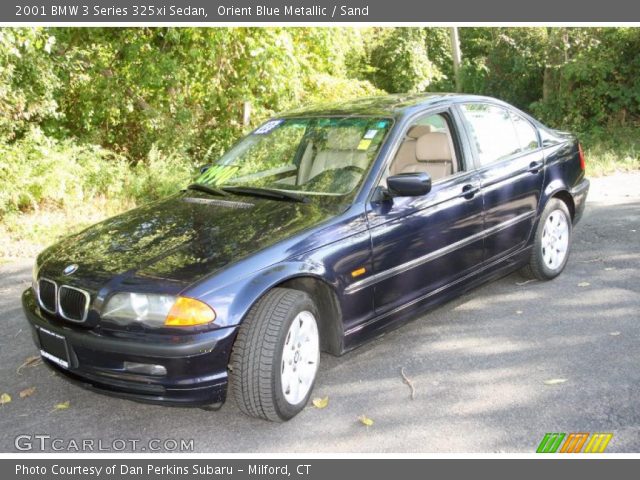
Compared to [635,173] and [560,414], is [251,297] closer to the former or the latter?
[560,414]

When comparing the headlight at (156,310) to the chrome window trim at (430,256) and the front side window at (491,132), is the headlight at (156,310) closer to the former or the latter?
the chrome window trim at (430,256)

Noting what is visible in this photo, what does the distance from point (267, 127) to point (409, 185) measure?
5.17ft

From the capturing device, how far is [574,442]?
139 inches

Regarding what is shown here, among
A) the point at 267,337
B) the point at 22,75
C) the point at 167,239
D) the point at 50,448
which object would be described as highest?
the point at 22,75

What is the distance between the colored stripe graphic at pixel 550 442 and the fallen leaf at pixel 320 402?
117 centimetres

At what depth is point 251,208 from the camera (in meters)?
4.39

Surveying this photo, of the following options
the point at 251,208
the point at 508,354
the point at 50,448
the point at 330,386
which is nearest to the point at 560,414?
the point at 508,354

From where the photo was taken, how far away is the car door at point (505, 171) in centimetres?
520

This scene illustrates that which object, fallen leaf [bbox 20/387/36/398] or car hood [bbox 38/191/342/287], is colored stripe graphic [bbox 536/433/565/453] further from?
fallen leaf [bbox 20/387/36/398]

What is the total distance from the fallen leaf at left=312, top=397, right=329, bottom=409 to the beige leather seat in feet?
4.65

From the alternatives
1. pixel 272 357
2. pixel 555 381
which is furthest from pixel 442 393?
pixel 272 357

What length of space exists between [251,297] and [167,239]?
29.2 inches

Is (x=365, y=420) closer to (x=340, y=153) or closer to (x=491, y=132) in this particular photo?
(x=340, y=153)

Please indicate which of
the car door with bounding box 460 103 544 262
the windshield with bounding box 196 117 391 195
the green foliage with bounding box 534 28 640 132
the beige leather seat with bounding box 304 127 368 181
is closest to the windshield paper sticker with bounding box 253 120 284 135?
the windshield with bounding box 196 117 391 195
